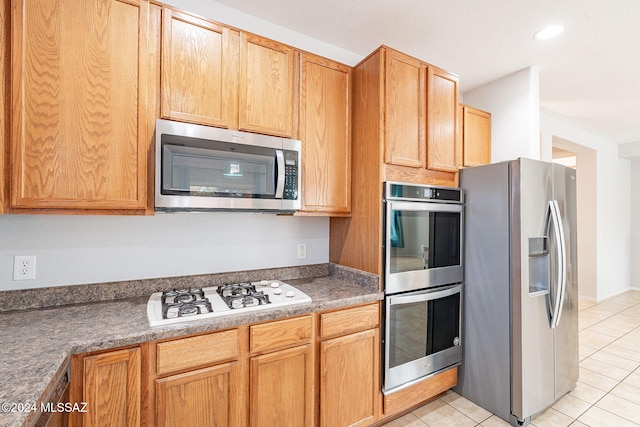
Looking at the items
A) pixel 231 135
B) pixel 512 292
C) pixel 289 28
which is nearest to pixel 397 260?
pixel 512 292

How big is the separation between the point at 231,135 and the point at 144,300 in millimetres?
1046

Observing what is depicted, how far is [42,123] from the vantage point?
4.33 ft

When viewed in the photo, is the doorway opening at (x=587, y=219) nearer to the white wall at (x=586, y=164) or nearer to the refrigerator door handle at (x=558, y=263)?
the white wall at (x=586, y=164)

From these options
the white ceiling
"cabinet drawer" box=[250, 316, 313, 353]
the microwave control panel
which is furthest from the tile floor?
the white ceiling

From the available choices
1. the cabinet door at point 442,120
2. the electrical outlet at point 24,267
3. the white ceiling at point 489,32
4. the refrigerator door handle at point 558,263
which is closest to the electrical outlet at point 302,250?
the cabinet door at point 442,120

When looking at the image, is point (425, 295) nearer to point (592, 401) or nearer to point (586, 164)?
point (592, 401)

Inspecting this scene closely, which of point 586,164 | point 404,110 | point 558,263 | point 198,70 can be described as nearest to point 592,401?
point 558,263

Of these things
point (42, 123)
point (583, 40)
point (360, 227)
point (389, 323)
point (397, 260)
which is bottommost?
point (389, 323)

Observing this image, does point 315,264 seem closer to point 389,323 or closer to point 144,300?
point 389,323

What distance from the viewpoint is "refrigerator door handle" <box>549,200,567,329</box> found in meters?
2.10

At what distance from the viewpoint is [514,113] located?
9.23 feet

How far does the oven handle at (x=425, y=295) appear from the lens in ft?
6.27

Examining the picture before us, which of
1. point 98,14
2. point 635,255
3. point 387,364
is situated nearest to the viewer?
point 98,14

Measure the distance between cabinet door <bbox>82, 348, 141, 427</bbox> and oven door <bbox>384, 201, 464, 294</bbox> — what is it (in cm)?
137
